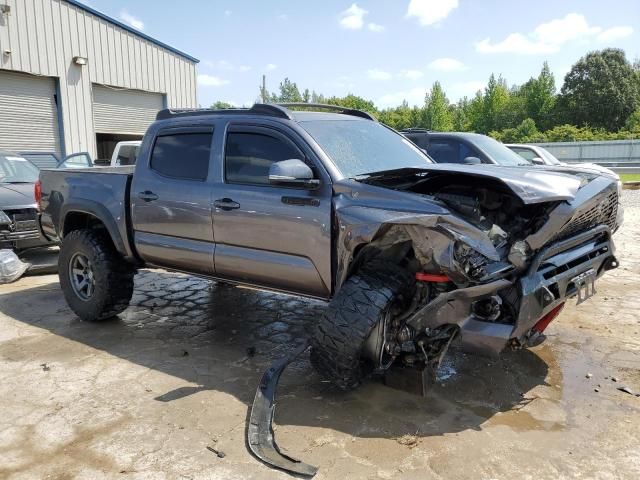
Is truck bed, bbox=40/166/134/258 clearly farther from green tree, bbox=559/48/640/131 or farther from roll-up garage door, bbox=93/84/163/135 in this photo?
green tree, bbox=559/48/640/131

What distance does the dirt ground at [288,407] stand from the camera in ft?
9.52

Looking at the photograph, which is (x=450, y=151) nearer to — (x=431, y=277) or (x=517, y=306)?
(x=431, y=277)

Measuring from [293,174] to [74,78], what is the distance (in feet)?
46.0

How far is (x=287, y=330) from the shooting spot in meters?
5.07

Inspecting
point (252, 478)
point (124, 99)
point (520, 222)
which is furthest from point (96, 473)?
point (124, 99)

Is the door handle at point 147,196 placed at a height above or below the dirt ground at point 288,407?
above

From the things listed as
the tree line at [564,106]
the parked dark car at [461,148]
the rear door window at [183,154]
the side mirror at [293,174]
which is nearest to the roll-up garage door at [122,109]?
the parked dark car at [461,148]

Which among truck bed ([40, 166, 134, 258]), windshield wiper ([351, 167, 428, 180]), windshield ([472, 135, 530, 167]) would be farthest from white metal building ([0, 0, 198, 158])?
windshield wiper ([351, 167, 428, 180])

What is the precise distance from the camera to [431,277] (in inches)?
129

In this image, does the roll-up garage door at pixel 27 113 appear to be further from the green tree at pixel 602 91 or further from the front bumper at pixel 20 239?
the green tree at pixel 602 91

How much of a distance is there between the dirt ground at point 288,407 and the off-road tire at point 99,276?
0.69 ft

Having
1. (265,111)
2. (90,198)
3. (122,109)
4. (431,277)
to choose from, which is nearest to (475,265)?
(431,277)

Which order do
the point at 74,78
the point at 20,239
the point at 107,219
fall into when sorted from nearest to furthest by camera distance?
the point at 107,219, the point at 20,239, the point at 74,78

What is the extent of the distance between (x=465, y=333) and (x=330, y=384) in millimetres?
1174
